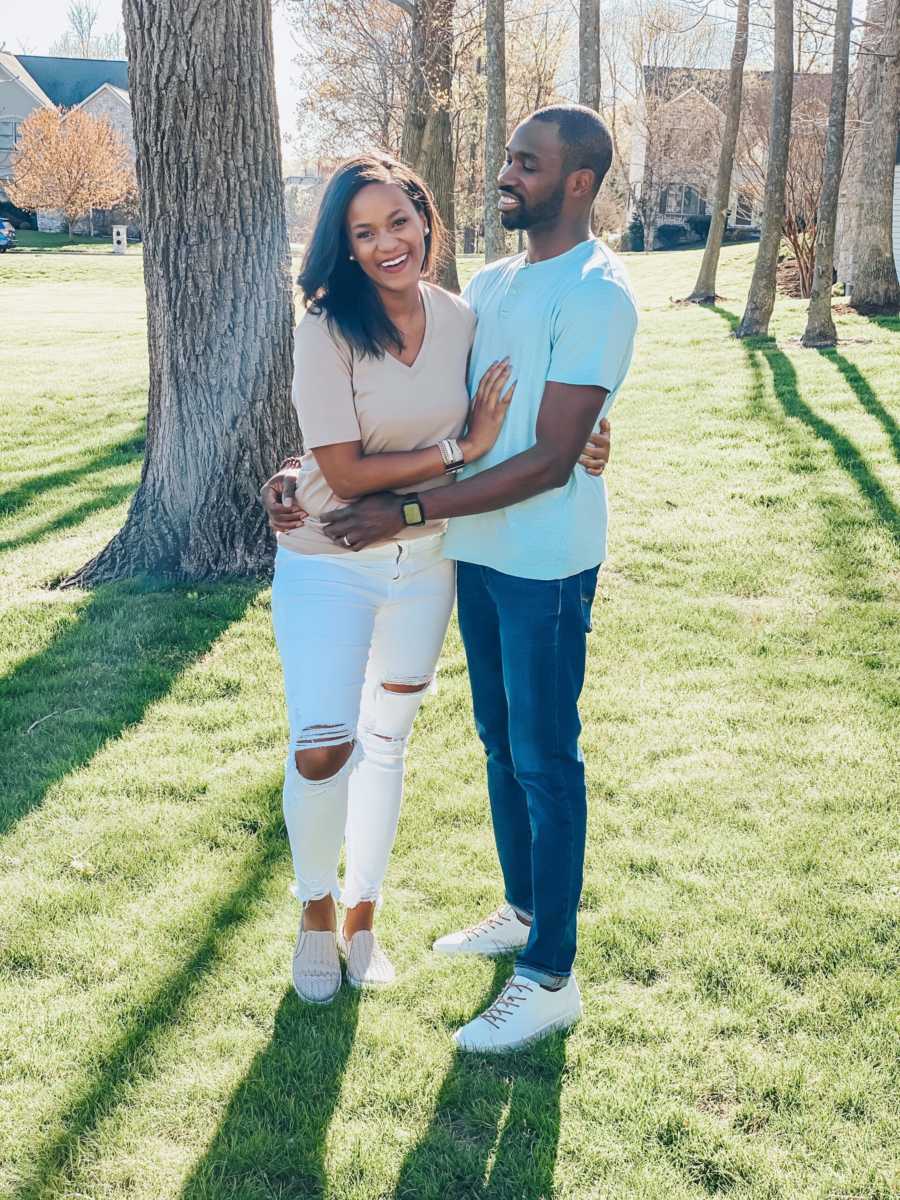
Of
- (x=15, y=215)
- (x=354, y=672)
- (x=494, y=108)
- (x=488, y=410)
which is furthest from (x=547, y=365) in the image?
(x=15, y=215)

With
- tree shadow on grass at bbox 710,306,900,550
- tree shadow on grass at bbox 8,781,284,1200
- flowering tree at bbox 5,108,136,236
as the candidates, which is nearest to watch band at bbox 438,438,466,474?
tree shadow on grass at bbox 8,781,284,1200

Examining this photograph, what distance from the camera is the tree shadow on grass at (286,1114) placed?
239 cm

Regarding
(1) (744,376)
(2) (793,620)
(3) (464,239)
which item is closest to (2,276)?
(3) (464,239)

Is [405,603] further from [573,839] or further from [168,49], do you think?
[168,49]

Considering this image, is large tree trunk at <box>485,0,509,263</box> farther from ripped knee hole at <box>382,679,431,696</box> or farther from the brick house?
the brick house

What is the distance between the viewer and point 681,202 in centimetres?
4734

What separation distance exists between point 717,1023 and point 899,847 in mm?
1209

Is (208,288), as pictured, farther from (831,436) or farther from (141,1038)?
(831,436)

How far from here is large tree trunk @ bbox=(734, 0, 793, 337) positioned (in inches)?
526

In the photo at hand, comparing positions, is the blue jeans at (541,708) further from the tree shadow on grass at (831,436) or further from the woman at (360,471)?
the tree shadow on grass at (831,436)

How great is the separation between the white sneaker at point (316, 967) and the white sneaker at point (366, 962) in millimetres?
54

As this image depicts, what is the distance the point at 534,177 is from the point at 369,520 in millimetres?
882

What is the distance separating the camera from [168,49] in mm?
5375

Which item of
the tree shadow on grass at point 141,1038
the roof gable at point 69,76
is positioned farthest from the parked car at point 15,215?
the tree shadow on grass at point 141,1038
